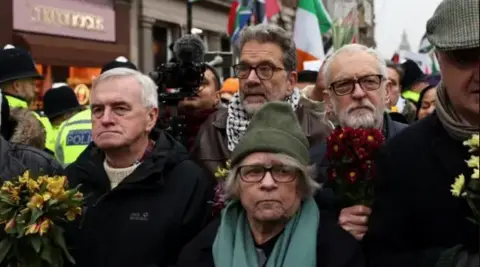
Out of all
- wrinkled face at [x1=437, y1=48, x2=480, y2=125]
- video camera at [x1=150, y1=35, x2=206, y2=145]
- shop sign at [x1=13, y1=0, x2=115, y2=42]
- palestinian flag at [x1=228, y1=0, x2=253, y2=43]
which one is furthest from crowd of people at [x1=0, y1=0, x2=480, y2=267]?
shop sign at [x1=13, y1=0, x2=115, y2=42]

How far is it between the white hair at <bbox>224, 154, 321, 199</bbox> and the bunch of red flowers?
0.09 meters

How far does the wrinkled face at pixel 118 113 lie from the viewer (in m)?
3.69

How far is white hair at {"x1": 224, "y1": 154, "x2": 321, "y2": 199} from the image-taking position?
309 cm

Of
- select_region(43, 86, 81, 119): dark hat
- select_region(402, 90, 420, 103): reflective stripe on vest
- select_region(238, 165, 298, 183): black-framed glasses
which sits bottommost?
select_region(238, 165, 298, 183): black-framed glasses

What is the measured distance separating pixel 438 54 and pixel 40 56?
1738 cm

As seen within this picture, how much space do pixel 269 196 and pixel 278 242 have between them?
18 cm

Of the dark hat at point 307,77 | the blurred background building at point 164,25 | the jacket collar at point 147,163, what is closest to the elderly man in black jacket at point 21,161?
the jacket collar at point 147,163

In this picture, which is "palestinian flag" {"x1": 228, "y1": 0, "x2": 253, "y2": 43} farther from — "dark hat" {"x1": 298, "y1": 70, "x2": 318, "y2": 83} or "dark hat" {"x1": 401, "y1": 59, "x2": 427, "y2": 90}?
"dark hat" {"x1": 298, "y1": 70, "x2": 318, "y2": 83}

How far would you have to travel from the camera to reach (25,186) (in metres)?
3.41

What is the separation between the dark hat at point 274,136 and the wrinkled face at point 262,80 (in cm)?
75

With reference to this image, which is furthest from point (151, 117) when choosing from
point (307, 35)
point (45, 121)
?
point (307, 35)

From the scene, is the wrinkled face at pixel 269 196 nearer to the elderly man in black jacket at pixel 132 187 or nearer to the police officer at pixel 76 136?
the elderly man in black jacket at pixel 132 187

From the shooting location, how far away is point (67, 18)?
2028cm

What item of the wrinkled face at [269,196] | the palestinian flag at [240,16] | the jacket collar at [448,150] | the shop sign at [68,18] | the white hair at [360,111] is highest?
the shop sign at [68,18]
